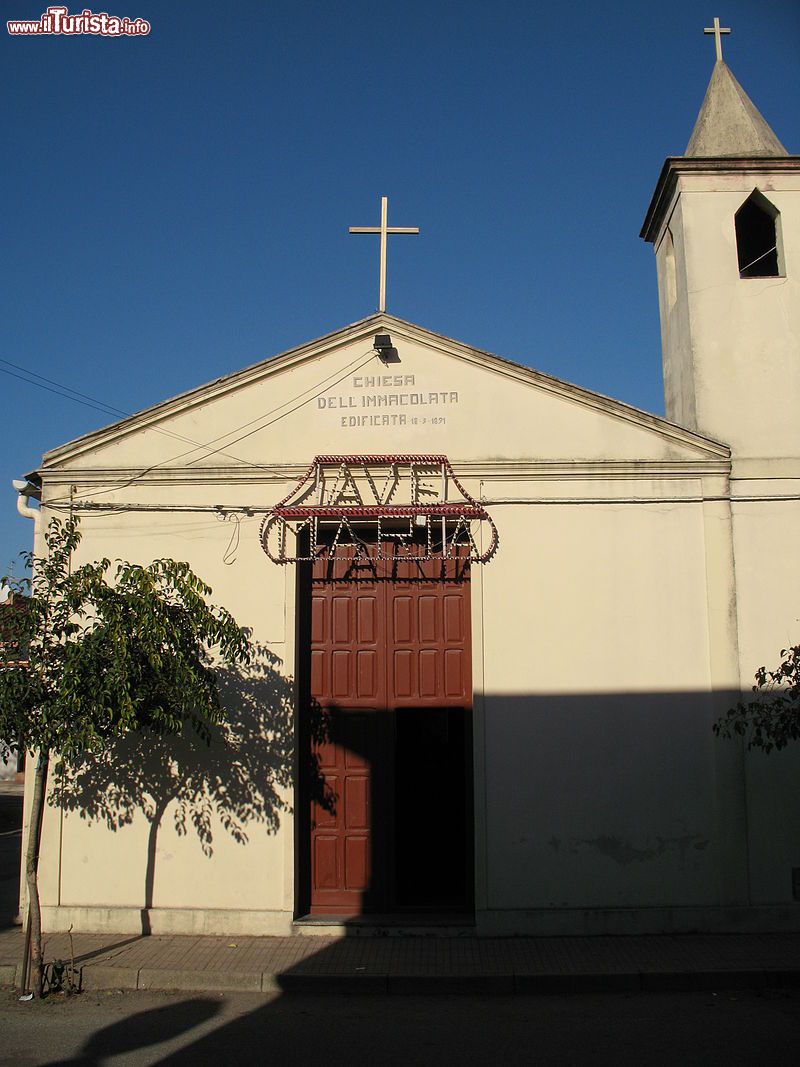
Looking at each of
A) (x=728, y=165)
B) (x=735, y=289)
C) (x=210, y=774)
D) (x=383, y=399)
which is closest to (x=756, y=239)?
(x=728, y=165)

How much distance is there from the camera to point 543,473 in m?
9.12

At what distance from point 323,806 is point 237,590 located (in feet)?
7.54

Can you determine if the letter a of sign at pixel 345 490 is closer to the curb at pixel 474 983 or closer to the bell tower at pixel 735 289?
the bell tower at pixel 735 289

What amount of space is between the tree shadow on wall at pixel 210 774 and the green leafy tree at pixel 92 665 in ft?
3.47

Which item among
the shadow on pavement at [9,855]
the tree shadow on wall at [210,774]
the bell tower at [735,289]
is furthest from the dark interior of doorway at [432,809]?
the bell tower at [735,289]

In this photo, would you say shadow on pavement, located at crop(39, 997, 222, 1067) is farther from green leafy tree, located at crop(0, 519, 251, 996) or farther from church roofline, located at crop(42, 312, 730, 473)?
church roofline, located at crop(42, 312, 730, 473)

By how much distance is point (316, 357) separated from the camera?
373 inches

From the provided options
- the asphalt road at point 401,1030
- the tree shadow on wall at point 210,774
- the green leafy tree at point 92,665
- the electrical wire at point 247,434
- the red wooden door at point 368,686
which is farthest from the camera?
the electrical wire at point 247,434

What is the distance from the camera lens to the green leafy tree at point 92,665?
713 centimetres

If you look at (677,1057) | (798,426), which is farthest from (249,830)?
(798,426)

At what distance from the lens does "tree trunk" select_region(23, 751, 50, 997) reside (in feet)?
23.6

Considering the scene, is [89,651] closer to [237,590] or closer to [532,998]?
[237,590]

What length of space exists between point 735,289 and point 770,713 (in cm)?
451

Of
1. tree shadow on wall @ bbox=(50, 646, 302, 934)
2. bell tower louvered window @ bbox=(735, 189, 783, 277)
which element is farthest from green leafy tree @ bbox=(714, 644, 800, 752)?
bell tower louvered window @ bbox=(735, 189, 783, 277)
